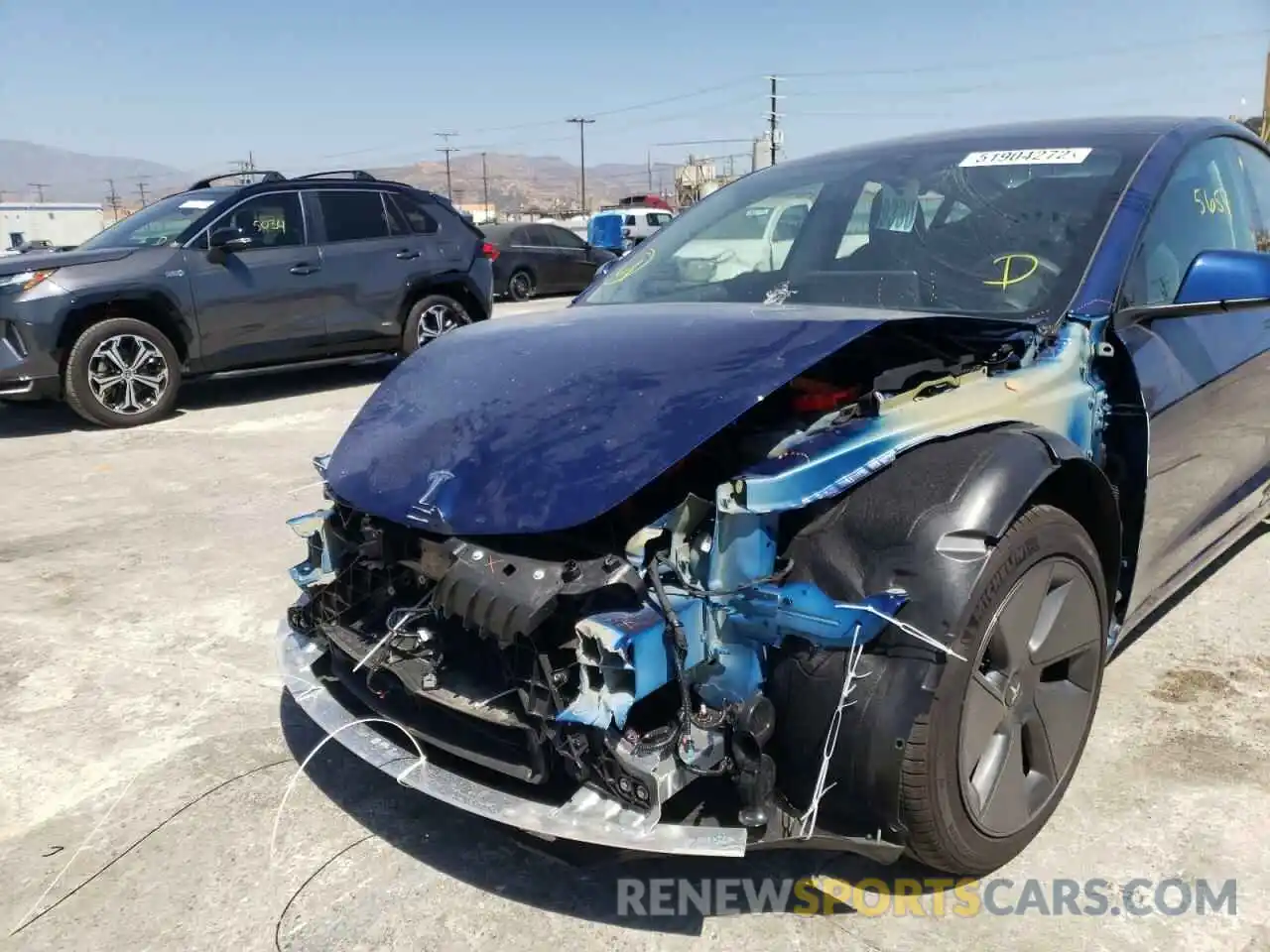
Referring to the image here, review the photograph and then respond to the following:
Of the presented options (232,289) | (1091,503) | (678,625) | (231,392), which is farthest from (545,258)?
(678,625)

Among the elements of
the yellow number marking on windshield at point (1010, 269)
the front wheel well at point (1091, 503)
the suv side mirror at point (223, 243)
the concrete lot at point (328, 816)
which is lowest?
the concrete lot at point (328, 816)

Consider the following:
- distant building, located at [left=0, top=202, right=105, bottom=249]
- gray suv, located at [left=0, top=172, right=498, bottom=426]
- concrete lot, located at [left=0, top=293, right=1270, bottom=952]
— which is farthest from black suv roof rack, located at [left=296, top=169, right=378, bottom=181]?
distant building, located at [left=0, top=202, right=105, bottom=249]

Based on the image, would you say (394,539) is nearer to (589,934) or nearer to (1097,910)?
(589,934)

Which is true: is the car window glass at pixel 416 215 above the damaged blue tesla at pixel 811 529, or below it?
above

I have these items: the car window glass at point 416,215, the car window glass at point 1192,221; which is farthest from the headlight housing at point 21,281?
the car window glass at point 1192,221

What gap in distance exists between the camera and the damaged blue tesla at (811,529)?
1.86 metres

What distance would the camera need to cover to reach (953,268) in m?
2.93

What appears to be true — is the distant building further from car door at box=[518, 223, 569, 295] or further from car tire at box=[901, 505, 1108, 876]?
car tire at box=[901, 505, 1108, 876]

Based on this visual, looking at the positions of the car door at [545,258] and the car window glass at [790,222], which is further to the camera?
the car door at [545,258]

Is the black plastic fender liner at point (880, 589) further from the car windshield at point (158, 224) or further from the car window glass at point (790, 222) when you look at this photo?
the car windshield at point (158, 224)

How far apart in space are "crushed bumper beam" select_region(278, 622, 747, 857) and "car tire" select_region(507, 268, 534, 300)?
1525 centimetres

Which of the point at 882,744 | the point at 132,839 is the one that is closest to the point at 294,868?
the point at 132,839

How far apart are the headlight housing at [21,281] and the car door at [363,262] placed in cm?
206

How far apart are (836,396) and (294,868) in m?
1.69
